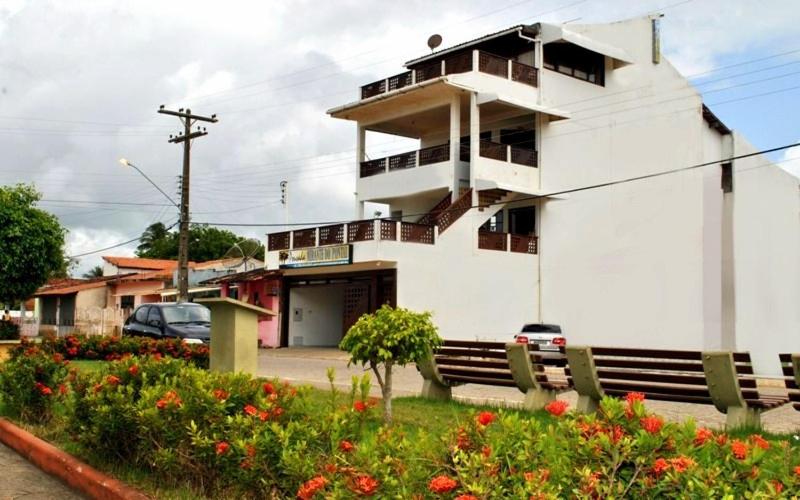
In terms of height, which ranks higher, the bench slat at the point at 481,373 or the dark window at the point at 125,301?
the dark window at the point at 125,301

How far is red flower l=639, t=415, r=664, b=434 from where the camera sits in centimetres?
317

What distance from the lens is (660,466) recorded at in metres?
2.98

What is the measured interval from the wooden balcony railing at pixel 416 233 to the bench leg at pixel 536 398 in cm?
1976

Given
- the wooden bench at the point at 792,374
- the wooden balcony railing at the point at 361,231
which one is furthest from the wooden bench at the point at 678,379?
the wooden balcony railing at the point at 361,231

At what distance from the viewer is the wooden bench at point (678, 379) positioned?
818cm

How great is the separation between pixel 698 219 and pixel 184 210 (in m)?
20.5

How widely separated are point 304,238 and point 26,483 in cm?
2630

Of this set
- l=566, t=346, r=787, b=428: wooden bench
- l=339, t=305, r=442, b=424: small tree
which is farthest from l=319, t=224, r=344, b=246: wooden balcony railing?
l=339, t=305, r=442, b=424: small tree

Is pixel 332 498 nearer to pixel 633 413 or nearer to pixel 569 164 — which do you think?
pixel 633 413

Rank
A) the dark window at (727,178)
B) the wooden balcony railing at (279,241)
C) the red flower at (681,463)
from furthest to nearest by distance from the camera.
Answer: the dark window at (727,178) < the wooden balcony railing at (279,241) < the red flower at (681,463)

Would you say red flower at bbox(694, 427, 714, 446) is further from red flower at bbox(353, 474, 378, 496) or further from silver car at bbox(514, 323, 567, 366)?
silver car at bbox(514, 323, 567, 366)

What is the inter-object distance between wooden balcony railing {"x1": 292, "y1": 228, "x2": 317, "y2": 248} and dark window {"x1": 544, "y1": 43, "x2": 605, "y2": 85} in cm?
1126

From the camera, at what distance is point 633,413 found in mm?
3297

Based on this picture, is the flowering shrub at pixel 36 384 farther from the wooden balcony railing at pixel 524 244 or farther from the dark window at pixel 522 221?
the dark window at pixel 522 221
